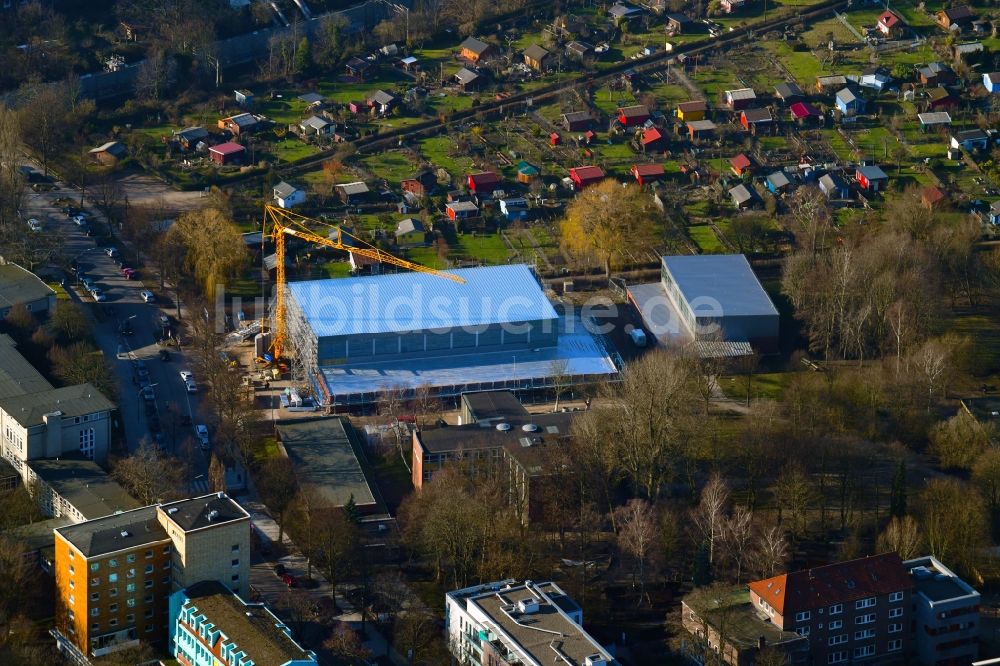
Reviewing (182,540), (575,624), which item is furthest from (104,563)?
(575,624)

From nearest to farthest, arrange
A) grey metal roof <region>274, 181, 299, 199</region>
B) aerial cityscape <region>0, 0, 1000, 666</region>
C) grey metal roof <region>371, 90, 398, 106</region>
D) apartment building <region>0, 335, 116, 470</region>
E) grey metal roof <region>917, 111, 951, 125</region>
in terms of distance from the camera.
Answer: aerial cityscape <region>0, 0, 1000, 666</region>, apartment building <region>0, 335, 116, 470</region>, grey metal roof <region>274, 181, 299, 199</region>, grey metal roof <region>917, 111, 951, 125</region>, grey metal roof <region>371, 90, 398, 106</region>

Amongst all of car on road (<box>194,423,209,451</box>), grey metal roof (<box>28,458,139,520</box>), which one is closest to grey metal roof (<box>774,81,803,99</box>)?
car on road (<box>194,423,209,451</box>)

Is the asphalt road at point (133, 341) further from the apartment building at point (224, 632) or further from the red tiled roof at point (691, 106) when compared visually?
the red tiled roof at point (691, 106)

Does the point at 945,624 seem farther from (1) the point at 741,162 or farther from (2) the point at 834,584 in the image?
(1) the point at 741,162

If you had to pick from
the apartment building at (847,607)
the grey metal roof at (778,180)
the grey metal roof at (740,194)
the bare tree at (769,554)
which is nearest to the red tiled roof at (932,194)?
the grey metal roof at (778,180)

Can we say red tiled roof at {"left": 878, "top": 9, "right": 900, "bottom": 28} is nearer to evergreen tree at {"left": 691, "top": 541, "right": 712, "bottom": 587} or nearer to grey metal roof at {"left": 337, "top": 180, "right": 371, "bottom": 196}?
grey metal roof at {"left": 337, "top": 180, "right": 371, "bottom": 196}

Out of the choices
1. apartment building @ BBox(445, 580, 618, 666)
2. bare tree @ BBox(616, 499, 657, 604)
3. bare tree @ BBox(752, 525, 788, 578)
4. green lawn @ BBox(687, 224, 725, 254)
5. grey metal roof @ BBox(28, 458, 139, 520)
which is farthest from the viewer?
green lawn @ BBox(687, 224, 725, 254)
